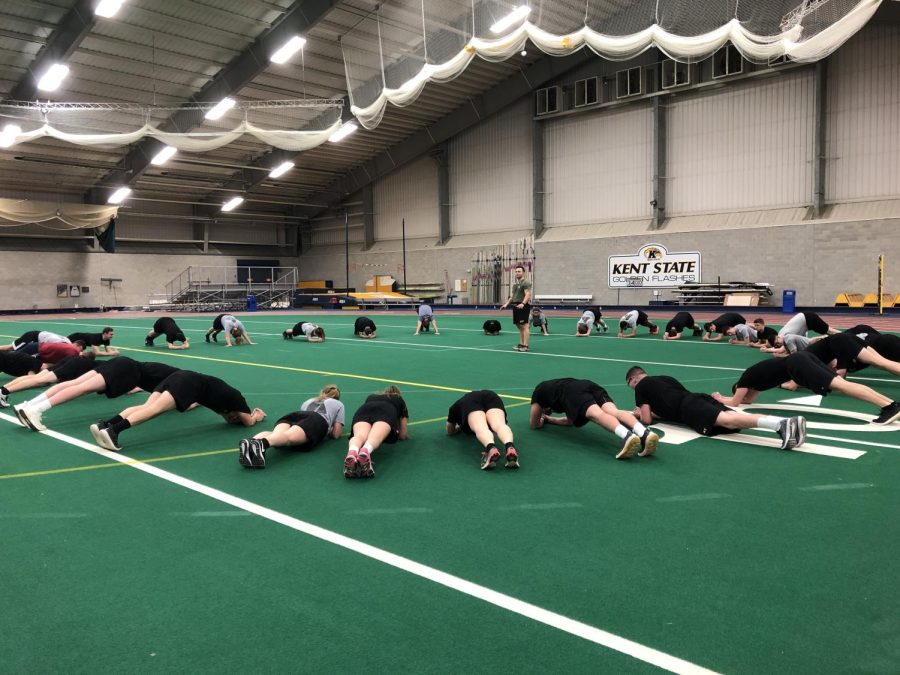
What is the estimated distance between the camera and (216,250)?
149ft

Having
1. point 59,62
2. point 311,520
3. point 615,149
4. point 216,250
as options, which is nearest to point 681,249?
point 615,149

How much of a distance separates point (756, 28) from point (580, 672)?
1498cm

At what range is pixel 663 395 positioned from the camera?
6160 mm

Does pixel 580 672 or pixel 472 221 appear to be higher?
pixel 472 221

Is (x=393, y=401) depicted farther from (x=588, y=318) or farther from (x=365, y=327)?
(x=365, y=327)

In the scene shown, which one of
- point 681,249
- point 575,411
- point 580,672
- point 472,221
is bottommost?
point 580,672

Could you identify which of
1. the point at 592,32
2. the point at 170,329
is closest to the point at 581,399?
the point at 170,329

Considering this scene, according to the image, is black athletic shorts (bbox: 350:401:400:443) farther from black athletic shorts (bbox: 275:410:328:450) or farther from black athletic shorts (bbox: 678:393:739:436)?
black athletic shorts (bbox: 678:393:739:436)

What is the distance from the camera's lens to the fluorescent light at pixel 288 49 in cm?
2416

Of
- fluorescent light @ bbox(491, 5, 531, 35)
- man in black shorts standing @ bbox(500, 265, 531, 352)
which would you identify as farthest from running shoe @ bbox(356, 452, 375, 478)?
fluorescent light @ bbox(491, 5, 531, 35)

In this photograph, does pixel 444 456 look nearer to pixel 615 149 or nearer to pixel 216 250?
pixel 615 149

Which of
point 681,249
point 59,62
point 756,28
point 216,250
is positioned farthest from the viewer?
point 216,250

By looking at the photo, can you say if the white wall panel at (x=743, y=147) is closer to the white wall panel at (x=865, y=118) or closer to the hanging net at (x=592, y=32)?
the white wall panel at (x=865, y=118)

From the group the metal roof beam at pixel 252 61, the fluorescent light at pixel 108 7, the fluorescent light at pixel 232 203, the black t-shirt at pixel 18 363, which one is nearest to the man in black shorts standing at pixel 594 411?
the black t-shirt at pixel 18 363
